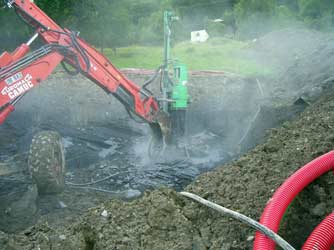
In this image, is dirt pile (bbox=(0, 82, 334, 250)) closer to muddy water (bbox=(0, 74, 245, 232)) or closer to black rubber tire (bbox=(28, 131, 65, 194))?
muddy water (bbox=(0, 74, 245, 232))

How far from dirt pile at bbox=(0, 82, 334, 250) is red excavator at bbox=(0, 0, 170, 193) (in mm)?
2772

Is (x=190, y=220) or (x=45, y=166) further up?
(x=190, y=220)

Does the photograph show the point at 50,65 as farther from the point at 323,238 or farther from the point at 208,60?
the point at 208,60

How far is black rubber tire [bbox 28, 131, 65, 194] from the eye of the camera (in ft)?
21.3

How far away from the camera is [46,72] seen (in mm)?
6840

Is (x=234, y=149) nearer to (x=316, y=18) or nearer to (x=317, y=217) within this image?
(x=317, y=217)

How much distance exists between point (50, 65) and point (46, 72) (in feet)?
0.51

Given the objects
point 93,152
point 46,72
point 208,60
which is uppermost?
point 46,72

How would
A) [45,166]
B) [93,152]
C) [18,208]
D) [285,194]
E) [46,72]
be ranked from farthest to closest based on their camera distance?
1. [93,152]
2. [46,72]
3. [45,166]
4. [18,208]
5. [285,194]

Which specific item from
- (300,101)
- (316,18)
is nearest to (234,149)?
(300,101)

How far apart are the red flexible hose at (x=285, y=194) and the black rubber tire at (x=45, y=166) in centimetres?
406

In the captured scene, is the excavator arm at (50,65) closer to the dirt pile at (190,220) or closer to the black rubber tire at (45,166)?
the black rubber tire at (45,166)

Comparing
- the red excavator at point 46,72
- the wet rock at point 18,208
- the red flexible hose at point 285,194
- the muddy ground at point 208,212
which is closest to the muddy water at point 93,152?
the wet rock at point 18,208

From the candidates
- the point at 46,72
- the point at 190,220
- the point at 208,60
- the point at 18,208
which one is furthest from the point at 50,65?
the point at 208,60
